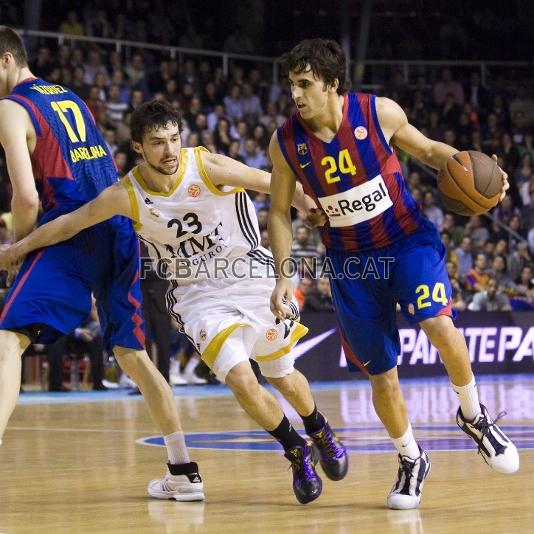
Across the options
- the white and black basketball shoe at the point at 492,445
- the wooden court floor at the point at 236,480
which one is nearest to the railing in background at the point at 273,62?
the wooden court floor at the point at 236,480

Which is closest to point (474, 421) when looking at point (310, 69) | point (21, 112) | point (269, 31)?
point (310, 69)

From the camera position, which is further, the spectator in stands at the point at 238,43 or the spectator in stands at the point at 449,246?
the spectator in stands at the point at 238,43

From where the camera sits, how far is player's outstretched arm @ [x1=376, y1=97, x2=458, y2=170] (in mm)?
5418

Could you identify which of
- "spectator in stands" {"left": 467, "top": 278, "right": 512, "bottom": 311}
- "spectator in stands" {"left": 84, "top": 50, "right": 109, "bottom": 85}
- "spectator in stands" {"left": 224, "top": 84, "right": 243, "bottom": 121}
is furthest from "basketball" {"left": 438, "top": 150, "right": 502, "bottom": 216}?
"spectator in stands" {"left": 224, "top": 84, "right": 243, "bottom": 121}

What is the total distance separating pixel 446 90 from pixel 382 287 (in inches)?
670

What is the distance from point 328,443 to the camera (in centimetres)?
593

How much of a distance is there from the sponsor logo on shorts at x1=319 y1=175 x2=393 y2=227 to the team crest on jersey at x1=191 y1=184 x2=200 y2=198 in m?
0.66

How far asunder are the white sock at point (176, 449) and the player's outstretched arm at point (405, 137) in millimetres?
1785

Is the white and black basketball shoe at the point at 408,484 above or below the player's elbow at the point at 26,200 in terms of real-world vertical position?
below

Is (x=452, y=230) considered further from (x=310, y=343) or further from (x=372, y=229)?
(x=372, y=229)

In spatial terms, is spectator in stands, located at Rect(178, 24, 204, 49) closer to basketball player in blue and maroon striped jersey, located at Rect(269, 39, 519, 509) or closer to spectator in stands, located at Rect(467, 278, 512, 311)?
spectator in stands, located at Rect(467, 278, 512, 311)

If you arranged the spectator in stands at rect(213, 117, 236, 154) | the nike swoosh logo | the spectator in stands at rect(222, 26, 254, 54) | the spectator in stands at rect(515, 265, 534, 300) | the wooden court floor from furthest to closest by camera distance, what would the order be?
the spectator in stands at rect(222, 26, 254, 54), the spectator in stands at rect(213, 117, 236, 154), the spectator in stands at rect(515, 265, 534, 300), the nike swoosh logo, the wooden court floor

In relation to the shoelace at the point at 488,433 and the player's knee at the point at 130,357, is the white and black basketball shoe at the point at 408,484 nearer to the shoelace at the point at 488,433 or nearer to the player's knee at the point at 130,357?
the shoelace at the point at 488,433

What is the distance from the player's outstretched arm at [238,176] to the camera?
225 inches
